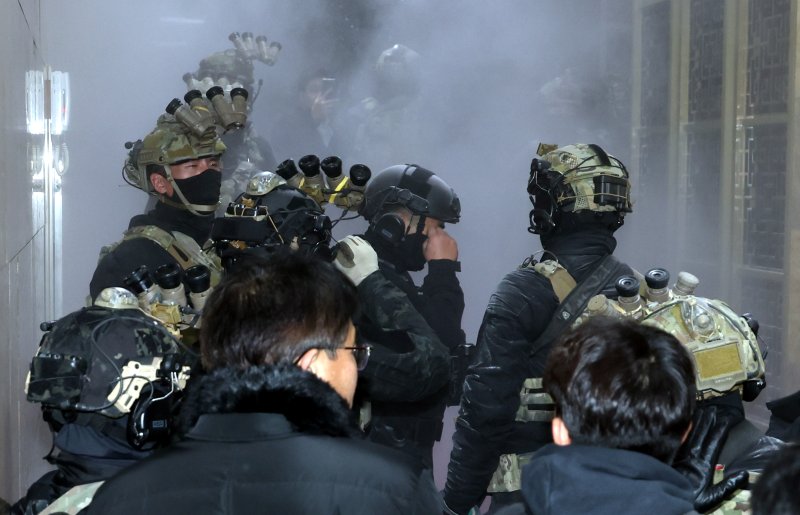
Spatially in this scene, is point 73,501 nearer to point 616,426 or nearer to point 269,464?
point 269,464

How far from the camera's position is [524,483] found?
1408 millimetres

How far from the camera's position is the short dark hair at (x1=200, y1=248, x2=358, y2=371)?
1.42 meters

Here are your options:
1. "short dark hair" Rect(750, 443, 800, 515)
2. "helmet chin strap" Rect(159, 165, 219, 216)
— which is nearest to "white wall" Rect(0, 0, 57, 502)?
"helmet chin strap" Rect(159, 165, 219, 216)

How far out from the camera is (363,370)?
2.33 m

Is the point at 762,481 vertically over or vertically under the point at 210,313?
under

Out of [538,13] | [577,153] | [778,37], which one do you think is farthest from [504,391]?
[538,13]

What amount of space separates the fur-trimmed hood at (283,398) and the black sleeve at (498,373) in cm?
130

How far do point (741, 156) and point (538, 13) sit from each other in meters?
2.34

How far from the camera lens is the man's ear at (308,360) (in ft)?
4.71

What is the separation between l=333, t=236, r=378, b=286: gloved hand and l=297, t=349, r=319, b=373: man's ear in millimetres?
1377

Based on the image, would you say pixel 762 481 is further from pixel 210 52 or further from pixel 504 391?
pixel 210 52

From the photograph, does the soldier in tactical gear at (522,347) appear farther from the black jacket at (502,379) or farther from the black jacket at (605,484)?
the black jacket at (605,484)

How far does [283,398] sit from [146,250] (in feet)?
6.29

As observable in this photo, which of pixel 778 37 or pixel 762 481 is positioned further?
pixel 778 37
